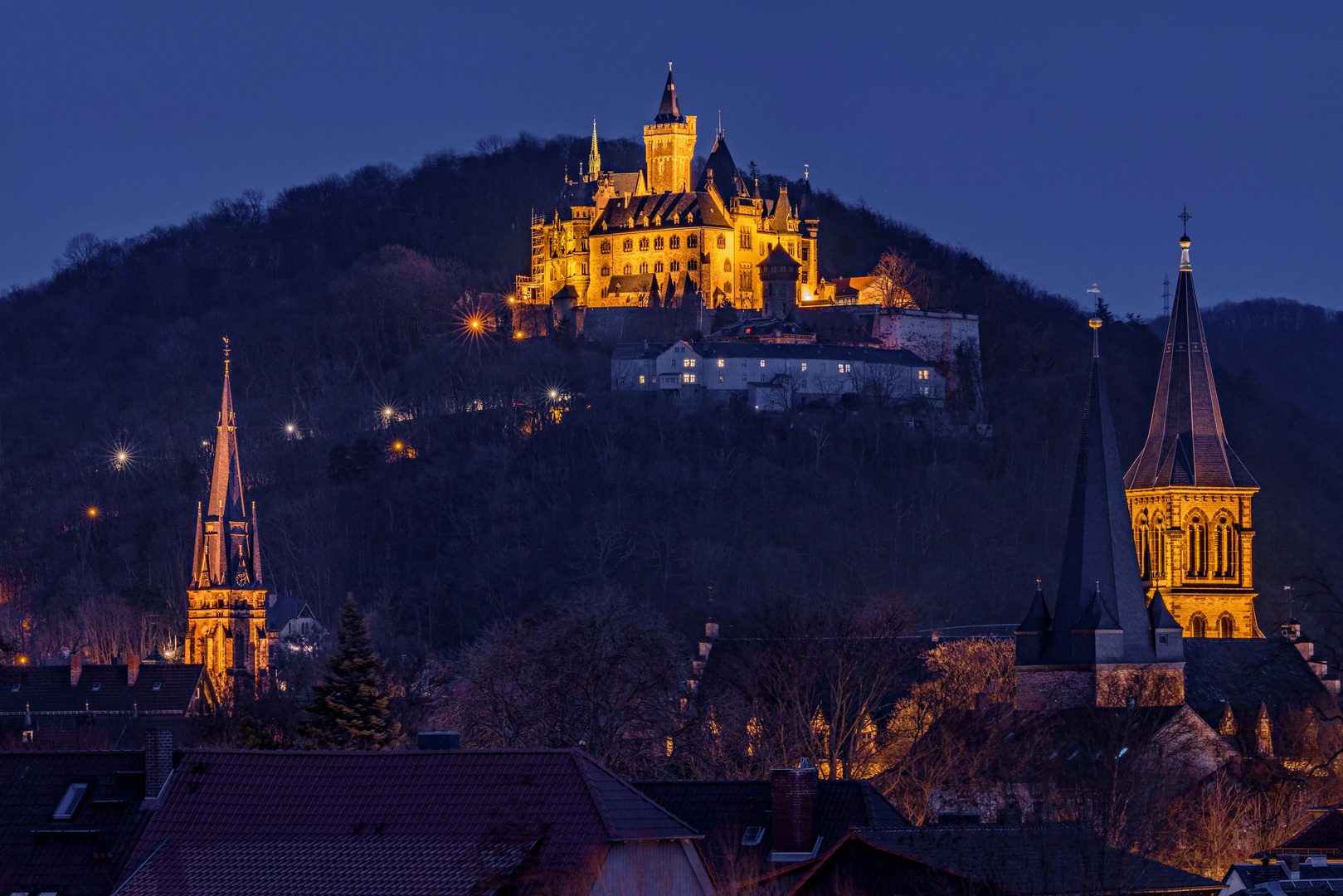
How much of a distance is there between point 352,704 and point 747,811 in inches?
707

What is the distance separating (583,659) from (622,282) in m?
→ 120

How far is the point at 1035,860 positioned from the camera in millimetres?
41812

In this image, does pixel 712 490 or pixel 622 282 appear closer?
pixel 712 490

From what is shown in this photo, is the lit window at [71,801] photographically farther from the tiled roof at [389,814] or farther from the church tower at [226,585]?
the church tower at [226,585]

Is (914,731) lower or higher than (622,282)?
lower

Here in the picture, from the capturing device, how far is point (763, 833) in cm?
4516

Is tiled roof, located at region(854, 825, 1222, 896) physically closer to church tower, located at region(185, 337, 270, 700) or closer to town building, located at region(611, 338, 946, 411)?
church tower, located at region(185, 337, 270, 700)

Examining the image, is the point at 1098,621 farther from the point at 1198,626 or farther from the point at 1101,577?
the point at 1198,626

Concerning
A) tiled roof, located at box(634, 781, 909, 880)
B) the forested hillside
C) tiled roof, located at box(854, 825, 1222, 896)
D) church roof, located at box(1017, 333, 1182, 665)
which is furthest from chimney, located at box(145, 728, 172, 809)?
the forested hillside

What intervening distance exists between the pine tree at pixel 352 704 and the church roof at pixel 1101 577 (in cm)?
2527

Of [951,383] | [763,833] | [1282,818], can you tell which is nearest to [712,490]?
[951,383]

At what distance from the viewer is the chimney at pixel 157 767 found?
39.4 m

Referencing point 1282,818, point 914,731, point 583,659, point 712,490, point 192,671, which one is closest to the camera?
point 1282,818

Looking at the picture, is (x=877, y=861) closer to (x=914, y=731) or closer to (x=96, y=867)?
(x=96, y=867)
